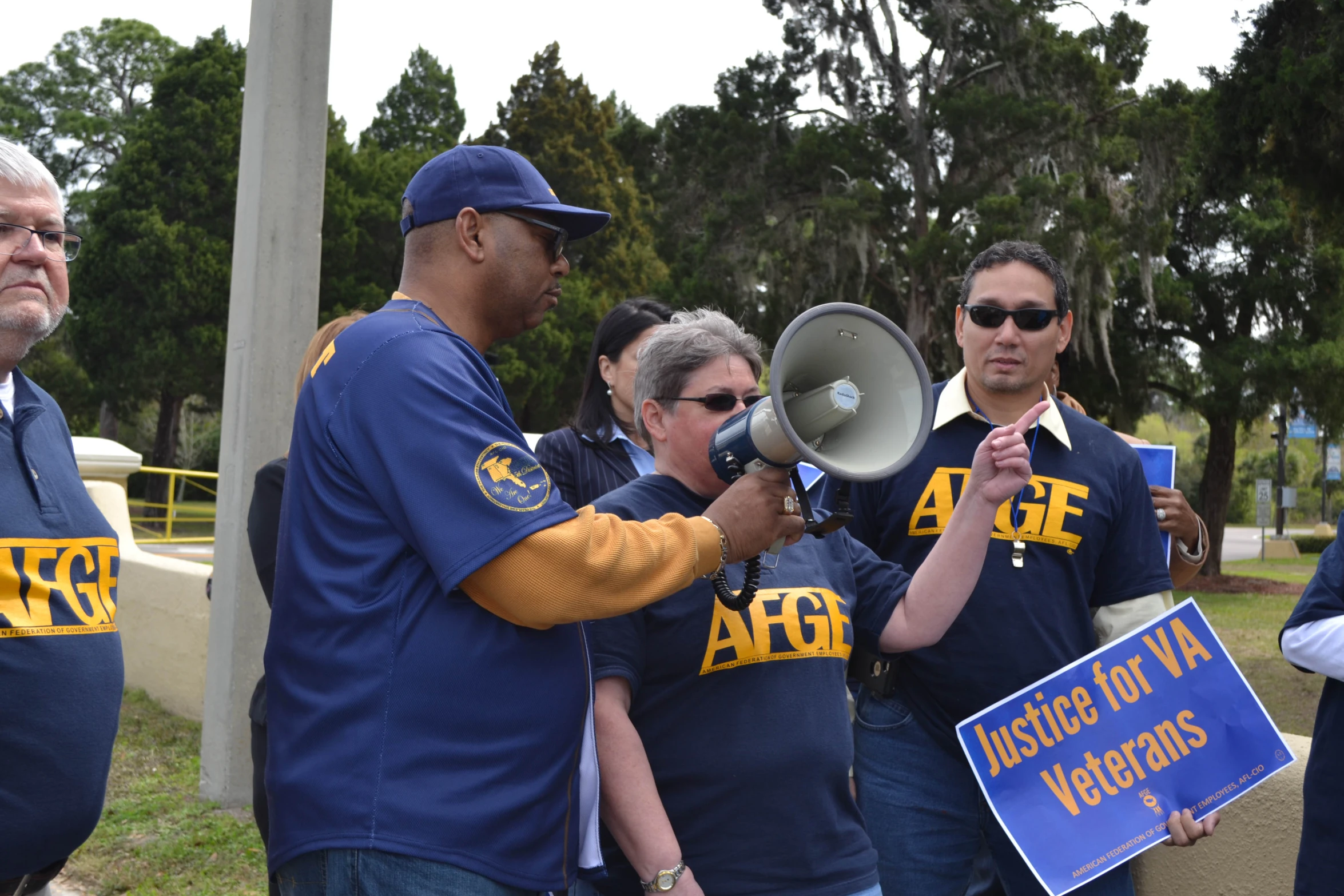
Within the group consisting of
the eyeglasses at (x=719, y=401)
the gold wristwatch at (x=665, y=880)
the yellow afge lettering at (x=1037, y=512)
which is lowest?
the gold wristwatch at (x=665, y=880)

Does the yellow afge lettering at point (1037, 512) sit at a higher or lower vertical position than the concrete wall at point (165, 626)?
higher

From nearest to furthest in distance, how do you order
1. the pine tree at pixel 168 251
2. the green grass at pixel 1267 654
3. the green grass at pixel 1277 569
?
the green grass at pixel 1267 654
the green grass at pixel 1277 569
the pine tree at pixel 168 251

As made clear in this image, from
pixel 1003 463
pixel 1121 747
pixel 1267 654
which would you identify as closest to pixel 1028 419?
pixel 1003 463

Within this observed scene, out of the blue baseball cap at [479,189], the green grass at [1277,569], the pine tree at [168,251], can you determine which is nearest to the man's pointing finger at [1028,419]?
the blue baseball cap at [479,189]

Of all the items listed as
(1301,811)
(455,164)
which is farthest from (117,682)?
(1301,811)

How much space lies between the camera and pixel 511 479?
182 centimetres

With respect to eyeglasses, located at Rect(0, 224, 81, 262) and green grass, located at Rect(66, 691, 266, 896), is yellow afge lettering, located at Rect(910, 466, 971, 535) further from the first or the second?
green grass, located at Rect(66, 691, 266, 896)

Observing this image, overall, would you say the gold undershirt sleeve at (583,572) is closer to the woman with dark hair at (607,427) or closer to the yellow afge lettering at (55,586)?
the yellow afge lettering at (55,586)

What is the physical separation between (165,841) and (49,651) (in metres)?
3.40

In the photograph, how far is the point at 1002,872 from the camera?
9.29 feet

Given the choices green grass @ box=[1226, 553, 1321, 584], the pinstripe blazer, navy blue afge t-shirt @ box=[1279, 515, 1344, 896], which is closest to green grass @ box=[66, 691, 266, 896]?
the pinstripe blazer

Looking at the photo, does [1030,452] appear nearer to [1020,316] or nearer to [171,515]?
[1020,316]

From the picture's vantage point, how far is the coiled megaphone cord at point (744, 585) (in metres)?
2.12

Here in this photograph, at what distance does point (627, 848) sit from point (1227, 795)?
56.3 inches
